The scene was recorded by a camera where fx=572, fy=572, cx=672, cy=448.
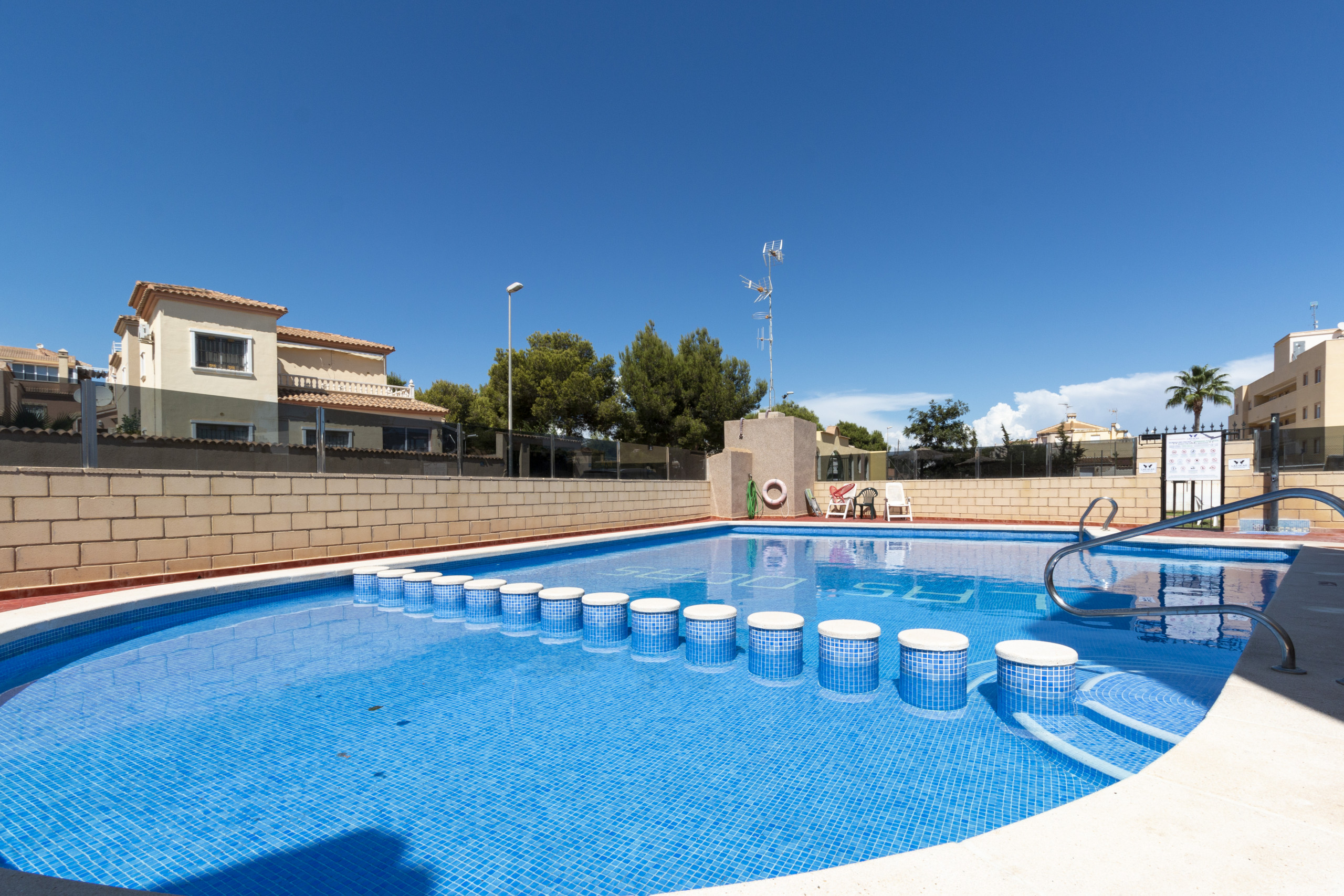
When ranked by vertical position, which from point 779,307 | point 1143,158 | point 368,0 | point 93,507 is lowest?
point 93,507

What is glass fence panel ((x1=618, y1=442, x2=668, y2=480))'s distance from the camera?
1244 centimetres

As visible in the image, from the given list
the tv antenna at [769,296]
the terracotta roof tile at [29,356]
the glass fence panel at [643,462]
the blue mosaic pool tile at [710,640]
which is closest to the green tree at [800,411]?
the tv antenna at [769,296]

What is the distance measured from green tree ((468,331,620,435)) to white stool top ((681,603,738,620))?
64.2ft

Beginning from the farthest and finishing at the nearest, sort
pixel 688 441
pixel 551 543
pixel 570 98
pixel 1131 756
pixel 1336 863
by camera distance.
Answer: pixel 688 441 < pixel 570 98 < pixel 551 543 < pixel 1131 756 < pixel 1336 863

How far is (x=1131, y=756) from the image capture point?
259 cm

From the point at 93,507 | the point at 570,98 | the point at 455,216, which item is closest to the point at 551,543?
the point at 93,507

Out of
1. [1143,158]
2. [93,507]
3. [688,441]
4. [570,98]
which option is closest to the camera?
[93,507]

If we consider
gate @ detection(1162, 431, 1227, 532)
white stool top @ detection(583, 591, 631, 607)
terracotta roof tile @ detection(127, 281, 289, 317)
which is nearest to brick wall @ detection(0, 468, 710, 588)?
white stool top @ detection(583, 591, 631, 607)

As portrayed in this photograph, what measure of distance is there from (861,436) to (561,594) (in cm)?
5421

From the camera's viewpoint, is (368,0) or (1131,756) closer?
(1131,756)

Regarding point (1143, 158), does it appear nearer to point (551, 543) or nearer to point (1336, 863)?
point (551, 543)

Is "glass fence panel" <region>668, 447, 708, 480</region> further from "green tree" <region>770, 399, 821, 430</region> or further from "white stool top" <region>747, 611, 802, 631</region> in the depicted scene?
"green tree" <region>770, 399, 821, 430</region>

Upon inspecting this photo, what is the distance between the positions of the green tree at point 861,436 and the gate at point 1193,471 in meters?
40.2

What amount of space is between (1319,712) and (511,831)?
10.1 ft
